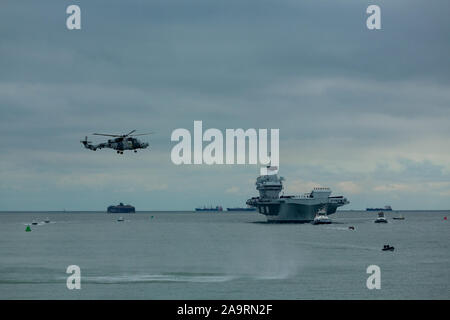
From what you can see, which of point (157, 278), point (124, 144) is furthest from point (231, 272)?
point (124, 144)

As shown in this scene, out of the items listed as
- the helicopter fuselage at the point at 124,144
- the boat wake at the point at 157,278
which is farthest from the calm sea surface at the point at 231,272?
the helicopter fuselage at the point at 124,144

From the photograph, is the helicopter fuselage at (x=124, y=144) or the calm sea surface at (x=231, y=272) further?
the helicopter fuselage at (x=124, y=144)

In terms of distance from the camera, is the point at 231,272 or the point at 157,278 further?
the point at 231,272

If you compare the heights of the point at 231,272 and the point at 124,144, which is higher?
the point at 124,144

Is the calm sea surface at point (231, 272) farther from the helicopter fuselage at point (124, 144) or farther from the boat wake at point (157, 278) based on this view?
the helicopter fuselage at point (124, 144)

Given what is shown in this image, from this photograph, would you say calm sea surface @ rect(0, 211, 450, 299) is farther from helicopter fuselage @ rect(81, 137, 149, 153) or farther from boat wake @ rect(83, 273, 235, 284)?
helicopter fuselage @ rect(81, 137, 149, 153)

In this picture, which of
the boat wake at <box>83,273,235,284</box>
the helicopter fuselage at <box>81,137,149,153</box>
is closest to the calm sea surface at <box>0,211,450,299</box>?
the boat wake at <box>83,273,235,284</box>

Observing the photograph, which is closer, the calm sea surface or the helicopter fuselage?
the calm sea surface

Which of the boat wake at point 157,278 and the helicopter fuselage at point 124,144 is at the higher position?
the helicopter fuselage at point 124,144

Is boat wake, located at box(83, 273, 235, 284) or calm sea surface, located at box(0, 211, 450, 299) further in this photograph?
boat wake, located at box(83, 273, 235, 284)

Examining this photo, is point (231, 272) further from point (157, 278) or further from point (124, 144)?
point (124, 144)

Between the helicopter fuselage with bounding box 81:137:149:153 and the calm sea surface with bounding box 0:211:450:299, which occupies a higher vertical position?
the helicopter fuselage with bounding box 81:137:149:153
